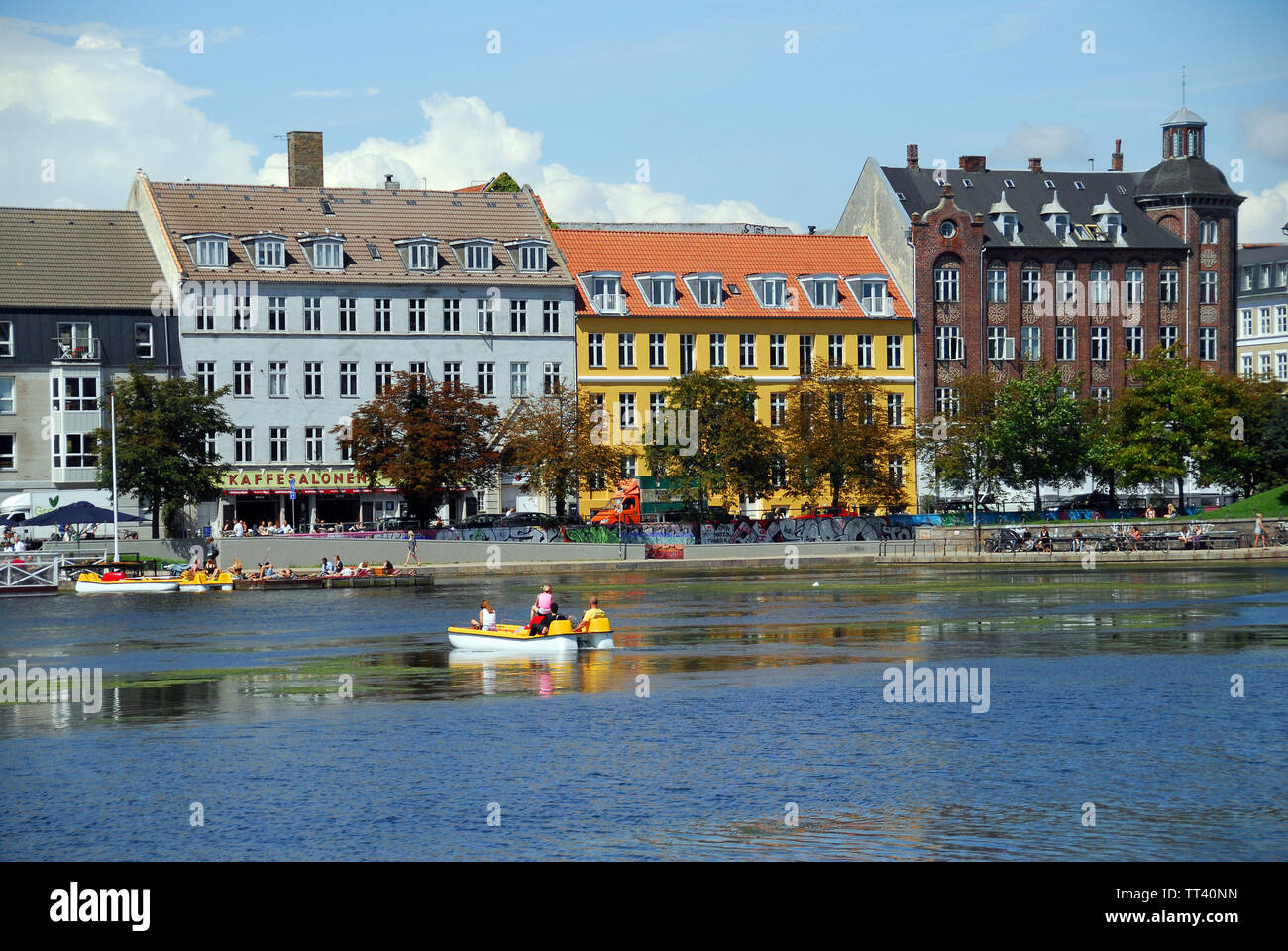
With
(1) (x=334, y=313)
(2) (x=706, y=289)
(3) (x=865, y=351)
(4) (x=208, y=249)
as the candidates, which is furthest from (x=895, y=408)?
(4) (x=208, y=249)

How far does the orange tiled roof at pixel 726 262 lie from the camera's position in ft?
344

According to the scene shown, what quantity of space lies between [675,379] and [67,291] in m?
34.4

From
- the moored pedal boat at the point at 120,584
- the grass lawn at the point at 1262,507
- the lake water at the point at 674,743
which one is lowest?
the lake water at the point at 674,743

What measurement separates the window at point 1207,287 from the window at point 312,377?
5615 cm

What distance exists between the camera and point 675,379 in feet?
320

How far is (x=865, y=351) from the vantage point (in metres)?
107

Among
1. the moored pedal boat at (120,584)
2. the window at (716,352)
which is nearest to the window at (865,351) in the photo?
the window at (716,352)

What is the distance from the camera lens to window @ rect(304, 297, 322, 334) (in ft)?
323

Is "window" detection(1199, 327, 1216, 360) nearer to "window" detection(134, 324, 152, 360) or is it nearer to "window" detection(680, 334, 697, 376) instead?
"window" detection(680, 334, 697, 376)

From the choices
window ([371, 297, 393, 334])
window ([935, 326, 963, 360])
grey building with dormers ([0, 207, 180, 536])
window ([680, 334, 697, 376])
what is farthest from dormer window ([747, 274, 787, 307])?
grey building with dormers ([0, 207, 180, 536])

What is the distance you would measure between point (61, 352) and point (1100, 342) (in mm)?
63746

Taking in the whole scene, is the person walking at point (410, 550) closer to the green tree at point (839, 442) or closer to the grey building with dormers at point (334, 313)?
the grey building with dormers at point (334, 313)
